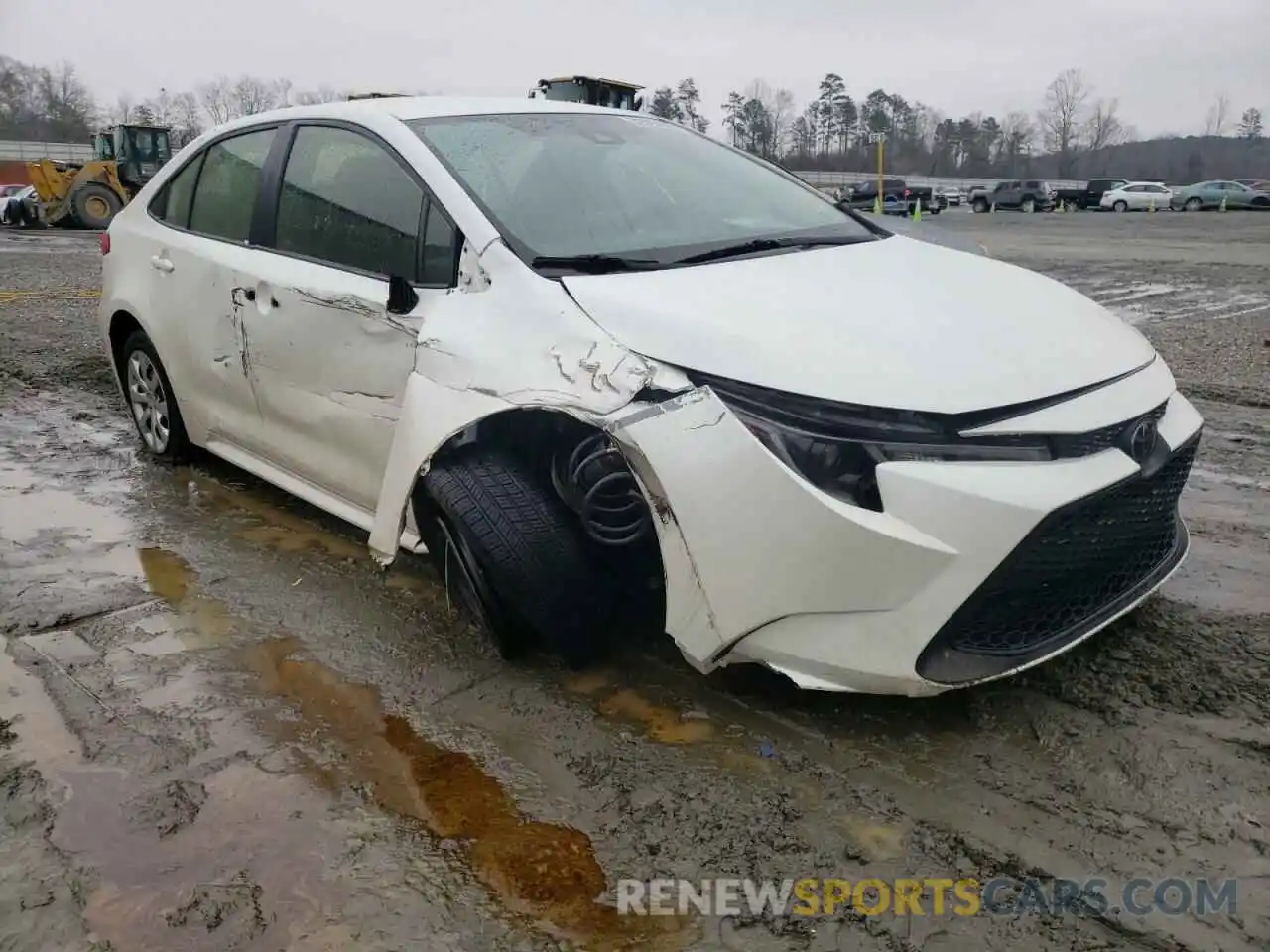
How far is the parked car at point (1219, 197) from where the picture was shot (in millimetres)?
41384

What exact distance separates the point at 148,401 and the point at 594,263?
3071mm

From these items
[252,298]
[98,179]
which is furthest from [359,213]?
[98,179]

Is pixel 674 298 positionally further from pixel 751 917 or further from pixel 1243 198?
pixel 1243 198

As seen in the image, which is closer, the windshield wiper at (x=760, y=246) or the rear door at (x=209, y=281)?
the windshield wiper at (x=760, y=246)

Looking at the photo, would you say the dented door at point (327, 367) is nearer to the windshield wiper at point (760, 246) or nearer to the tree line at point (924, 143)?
the windshield wiper at point (760, 246)

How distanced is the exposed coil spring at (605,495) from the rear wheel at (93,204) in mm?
27292

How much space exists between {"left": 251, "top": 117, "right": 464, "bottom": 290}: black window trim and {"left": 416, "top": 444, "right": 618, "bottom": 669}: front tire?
0.59 meters

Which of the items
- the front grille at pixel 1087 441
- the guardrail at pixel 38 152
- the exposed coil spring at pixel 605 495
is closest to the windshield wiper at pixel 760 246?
the exposed coil spring at pixel 605 495

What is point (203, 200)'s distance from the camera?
14.6 feet

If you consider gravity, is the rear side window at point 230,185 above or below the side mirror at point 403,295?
above

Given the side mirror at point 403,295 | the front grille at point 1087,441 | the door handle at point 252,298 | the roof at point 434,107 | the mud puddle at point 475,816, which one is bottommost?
the mud puddle at point 475,816

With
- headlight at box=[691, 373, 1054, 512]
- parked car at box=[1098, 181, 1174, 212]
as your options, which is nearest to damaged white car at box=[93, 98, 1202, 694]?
headlight at box=[691, 373, 1054, 512]

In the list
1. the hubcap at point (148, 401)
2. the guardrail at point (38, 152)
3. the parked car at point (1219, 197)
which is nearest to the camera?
the hubcap at point (148, 401)

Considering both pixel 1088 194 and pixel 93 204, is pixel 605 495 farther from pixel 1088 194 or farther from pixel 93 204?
pixel 1088 194
